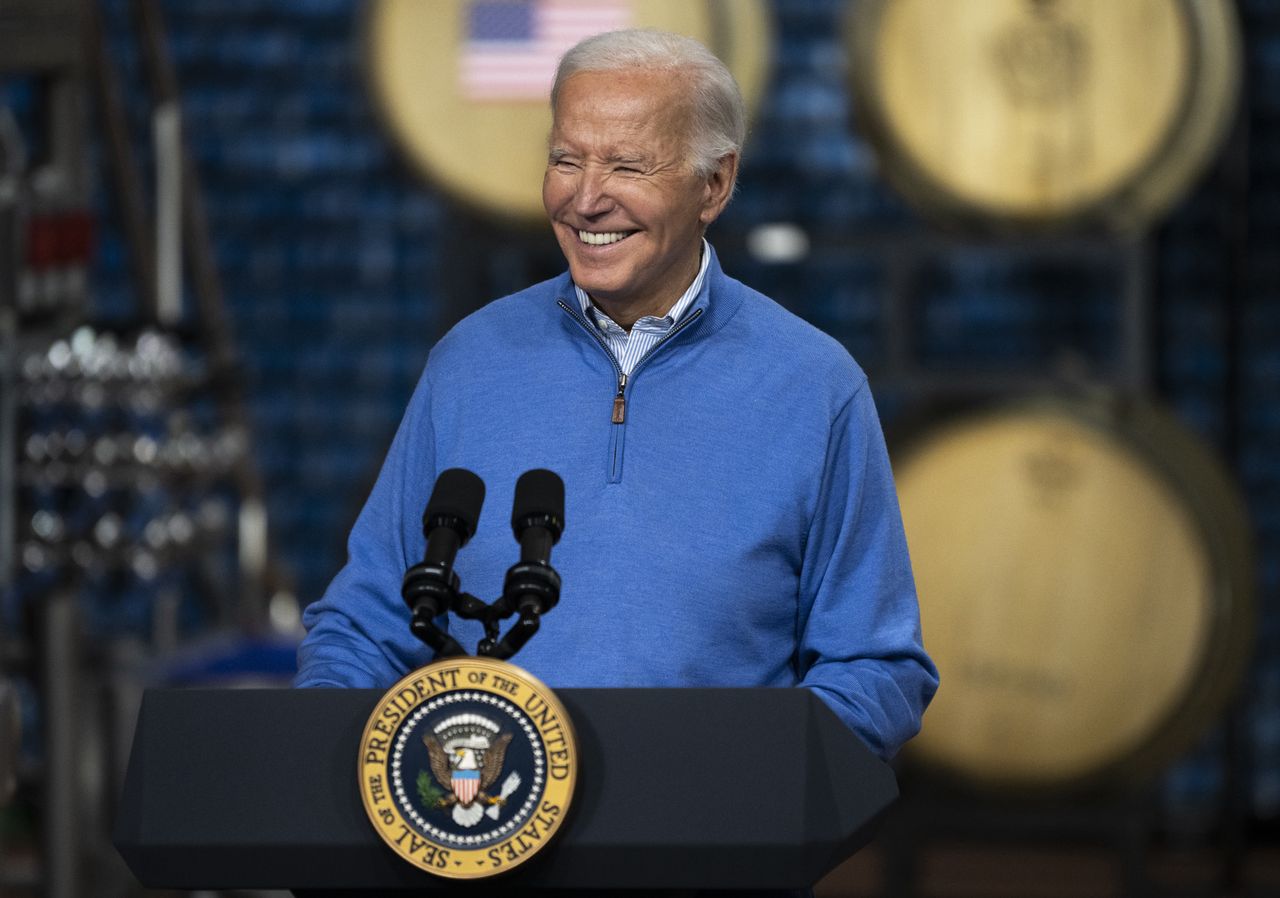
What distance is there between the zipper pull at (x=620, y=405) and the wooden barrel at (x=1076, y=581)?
195cm

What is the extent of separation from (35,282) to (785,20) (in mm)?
2124

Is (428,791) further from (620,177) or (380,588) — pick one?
(620,177)

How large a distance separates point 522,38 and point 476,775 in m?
2.50

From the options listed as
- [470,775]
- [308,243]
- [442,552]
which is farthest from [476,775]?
[308,243]

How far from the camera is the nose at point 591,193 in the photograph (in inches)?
57.1

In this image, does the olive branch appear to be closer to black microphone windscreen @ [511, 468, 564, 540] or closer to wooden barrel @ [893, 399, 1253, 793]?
black microphone windscreen @ [511, 468, 564, 540]

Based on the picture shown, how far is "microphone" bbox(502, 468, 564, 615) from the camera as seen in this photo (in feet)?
4.00

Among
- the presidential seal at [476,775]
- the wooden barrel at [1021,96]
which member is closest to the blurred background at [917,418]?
the wooden barrel at [1021,96]

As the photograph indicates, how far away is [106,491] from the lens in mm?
3582

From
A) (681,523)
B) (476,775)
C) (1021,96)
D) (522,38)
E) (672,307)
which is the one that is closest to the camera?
(476,775)

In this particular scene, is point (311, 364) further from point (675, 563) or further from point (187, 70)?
point (675, 563)

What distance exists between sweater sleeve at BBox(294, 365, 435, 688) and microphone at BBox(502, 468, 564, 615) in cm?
24

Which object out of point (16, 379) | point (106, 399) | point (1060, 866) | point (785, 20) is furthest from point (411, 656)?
point (785, 20)

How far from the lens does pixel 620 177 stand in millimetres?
1460
